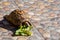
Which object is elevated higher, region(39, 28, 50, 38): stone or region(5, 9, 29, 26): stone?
region(5, 9, 29, 26): stone

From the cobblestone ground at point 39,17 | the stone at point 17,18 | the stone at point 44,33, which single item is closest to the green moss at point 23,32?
the cobblestone ground at point 39,17

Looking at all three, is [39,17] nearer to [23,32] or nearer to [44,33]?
[44,33]

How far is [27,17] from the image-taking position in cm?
549

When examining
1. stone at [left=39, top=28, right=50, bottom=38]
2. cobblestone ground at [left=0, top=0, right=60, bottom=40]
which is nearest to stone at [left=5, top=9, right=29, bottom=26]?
cobblestone ground at [left=0, top=0, right=60, bottom=40]

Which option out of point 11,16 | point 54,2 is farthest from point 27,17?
point 54,2

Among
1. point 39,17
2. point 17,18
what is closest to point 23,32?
point 17,18

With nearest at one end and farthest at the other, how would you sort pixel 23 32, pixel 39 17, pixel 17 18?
pixel 23 32 → pixel 17 18 → pixel 39 17

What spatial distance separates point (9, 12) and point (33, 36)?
1193 mm

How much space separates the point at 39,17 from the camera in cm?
559

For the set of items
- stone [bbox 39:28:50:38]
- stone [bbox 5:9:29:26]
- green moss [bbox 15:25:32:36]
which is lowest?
stone [bbox 39:28:50:38]

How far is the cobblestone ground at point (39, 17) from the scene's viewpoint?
488 cm

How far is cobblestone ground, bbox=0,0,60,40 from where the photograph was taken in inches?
192

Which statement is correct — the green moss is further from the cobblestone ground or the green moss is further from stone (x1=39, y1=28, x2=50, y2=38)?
stone (x1=39, y1=28, x2=50, y2=38)

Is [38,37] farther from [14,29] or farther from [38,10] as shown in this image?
[38,10]
